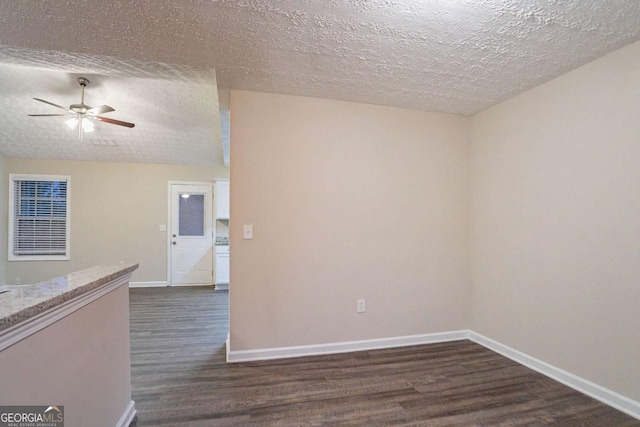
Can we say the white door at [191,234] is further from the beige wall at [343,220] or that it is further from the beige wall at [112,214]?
the beige wall at [343,220]

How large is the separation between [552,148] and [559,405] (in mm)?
1930

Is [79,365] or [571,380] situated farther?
[571,380]

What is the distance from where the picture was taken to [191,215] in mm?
5871

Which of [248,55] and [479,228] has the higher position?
[248,55]

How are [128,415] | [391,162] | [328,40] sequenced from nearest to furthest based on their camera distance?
[128,415]
[328,40]
[391,162]

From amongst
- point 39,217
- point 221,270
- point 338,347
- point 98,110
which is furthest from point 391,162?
point 39,217

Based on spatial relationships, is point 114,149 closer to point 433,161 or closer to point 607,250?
point 433,161

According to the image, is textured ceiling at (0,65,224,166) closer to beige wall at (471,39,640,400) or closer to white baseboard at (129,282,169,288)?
white baseboard at (129,282,169,288)

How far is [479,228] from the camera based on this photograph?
10.1 feet

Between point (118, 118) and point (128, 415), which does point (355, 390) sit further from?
point (118, 118)

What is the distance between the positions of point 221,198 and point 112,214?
6.64 feet

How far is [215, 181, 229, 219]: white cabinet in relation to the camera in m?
5.82

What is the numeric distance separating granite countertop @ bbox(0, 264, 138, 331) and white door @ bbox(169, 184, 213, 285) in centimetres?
444

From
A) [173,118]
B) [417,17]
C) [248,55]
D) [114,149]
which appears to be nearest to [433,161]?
[417,17]
